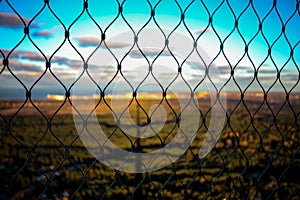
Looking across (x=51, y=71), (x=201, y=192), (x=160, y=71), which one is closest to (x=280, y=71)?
(x=160, y=71)

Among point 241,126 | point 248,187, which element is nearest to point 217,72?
point 248,187

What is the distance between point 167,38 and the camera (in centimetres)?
108

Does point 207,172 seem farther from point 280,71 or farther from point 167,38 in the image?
point 167,38

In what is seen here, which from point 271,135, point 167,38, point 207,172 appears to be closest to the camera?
point 167,38

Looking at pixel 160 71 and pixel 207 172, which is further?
pixel 207 172

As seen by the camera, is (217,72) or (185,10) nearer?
(185,10)

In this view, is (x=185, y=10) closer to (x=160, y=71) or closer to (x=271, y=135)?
(x=160, y=71)

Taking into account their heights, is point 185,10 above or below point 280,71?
above

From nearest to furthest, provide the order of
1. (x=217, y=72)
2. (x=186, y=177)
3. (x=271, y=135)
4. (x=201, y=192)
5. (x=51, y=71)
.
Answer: (x=51, y=71) → (x=217, y=72) → (x=201, y=192) → (x=186, y=177) → (x=271, y=135)

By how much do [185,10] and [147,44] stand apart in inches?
12.8

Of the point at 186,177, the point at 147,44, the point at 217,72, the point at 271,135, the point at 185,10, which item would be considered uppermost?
the point at 185,10

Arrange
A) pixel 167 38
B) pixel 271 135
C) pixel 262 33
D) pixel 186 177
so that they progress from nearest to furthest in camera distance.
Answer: pixel 167 38, pixel 262 33, pixel 186 177, pixel 271 135

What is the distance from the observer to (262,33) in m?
1.26

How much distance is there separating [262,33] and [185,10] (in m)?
0.38
